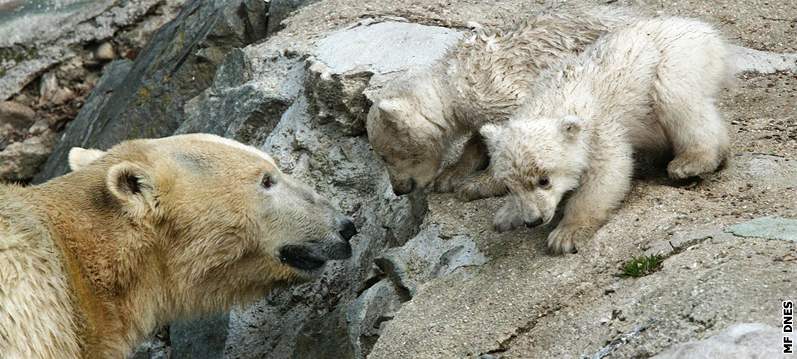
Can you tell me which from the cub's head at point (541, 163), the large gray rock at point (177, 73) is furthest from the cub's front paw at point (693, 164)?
the large gray rock at point (177, 73)

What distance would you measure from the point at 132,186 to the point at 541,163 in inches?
74.7

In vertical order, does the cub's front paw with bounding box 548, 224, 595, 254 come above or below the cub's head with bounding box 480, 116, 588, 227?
below

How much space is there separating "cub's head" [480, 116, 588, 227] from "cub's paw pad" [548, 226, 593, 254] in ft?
0.32

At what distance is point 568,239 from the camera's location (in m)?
4.82

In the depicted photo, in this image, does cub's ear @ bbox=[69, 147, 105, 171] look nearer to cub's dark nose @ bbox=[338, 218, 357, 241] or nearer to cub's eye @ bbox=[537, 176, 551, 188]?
cub's dark nose @ bbox=[338, 218, 357, 241]

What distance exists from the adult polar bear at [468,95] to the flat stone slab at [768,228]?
1718 millimetres

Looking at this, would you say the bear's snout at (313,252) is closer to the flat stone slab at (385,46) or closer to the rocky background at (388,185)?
the rocky background at (388,185)

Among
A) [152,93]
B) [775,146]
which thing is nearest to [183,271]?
[775,146]

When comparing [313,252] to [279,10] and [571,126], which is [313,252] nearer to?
[571,126]

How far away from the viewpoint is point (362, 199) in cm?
679

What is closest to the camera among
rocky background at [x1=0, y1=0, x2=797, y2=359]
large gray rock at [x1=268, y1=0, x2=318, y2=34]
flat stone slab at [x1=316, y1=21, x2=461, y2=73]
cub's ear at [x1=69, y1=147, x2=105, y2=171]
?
rocky background at [x1=0, y1=0, x2=797, y2=359]

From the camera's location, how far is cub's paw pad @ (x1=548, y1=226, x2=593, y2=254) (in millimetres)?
4797

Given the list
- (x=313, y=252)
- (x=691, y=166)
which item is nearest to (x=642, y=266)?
(x=691, y=166)

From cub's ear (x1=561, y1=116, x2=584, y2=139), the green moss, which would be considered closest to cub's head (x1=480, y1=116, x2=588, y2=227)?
cub's ear (x1=561, y1=116, x2=584, y2=139)
